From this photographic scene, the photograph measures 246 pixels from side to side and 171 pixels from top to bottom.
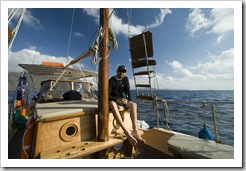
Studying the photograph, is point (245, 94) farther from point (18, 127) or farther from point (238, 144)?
point (18, 127)

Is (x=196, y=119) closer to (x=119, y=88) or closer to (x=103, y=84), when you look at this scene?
(x=119, y=88)

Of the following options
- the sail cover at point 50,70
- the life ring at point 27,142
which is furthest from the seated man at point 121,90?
the sail cover at point 50,70

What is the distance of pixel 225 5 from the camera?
2188 millimetres

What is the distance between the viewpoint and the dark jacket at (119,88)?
9.46ft

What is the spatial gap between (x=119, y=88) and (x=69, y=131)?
1396 mm

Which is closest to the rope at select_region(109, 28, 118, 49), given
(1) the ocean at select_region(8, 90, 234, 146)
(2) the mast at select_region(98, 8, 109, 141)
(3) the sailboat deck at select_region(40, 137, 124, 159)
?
(2) the mast at select_region(98, 8, 109, 141)

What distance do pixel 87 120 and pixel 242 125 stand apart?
2.69 meters

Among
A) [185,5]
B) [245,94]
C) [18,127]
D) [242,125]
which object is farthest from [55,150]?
[18,127]

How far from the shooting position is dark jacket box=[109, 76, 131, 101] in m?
2.88

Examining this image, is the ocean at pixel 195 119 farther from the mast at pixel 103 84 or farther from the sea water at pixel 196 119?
the mast at pixel 103 84

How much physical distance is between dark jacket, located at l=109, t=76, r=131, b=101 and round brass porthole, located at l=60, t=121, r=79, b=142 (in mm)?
1019

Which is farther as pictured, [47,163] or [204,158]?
[204,158]

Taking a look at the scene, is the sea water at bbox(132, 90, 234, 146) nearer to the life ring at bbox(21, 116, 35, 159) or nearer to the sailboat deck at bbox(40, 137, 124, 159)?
the sailboat deck at bbox(40, 137, 124, 159)

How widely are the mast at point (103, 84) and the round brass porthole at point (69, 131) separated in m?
0.45
